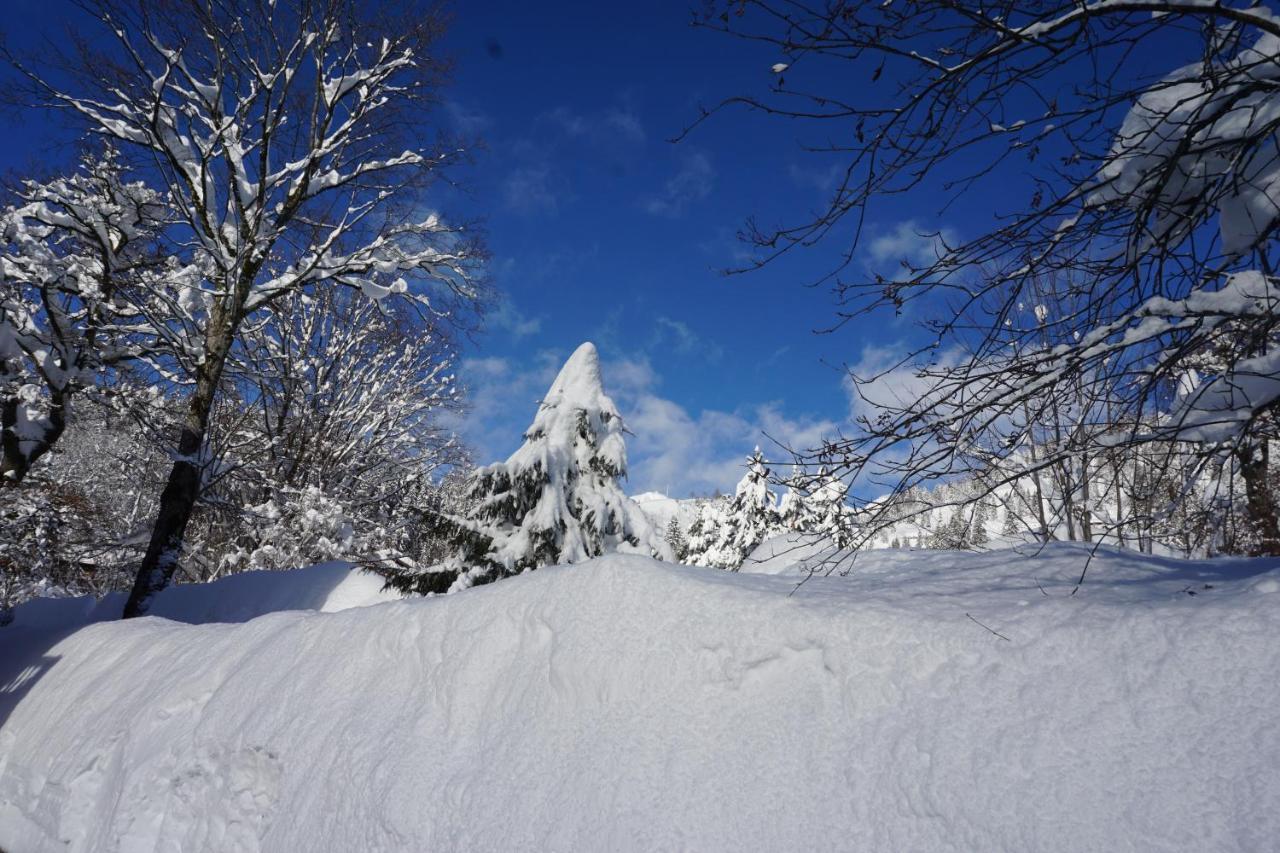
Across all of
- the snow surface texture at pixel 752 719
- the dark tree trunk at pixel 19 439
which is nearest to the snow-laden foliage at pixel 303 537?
the dark tree trunk at pixel 19 439

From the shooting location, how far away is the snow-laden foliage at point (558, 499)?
27.1 ft

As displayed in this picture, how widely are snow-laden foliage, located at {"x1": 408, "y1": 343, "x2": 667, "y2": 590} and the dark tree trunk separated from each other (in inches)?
194

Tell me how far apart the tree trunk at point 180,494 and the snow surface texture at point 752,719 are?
4216mm

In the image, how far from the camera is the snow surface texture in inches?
61.2

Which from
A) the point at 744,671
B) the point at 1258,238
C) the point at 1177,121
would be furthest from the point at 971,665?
the point at 1177,121

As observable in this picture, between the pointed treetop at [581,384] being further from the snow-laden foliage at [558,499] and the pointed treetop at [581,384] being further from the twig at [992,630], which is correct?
the twig at [992,630]

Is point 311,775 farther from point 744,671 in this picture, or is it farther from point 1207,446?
point 1207,446

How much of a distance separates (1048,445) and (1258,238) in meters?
0.94

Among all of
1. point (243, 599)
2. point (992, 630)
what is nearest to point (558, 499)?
point (243, 599)

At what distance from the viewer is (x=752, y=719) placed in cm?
211

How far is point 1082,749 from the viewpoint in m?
1.60

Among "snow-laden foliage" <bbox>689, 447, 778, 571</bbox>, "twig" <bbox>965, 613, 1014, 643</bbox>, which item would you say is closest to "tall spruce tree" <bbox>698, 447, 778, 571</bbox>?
"snow-laden foliage" <bbox>689, 447, 778, 571</bbox>

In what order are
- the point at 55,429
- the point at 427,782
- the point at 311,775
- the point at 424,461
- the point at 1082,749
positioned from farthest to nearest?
the point at 424,461 < the point at 55,429 < the point at 311,775 < the point at 427,782 < the point at 1082,749

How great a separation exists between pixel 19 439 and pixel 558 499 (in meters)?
6.74
